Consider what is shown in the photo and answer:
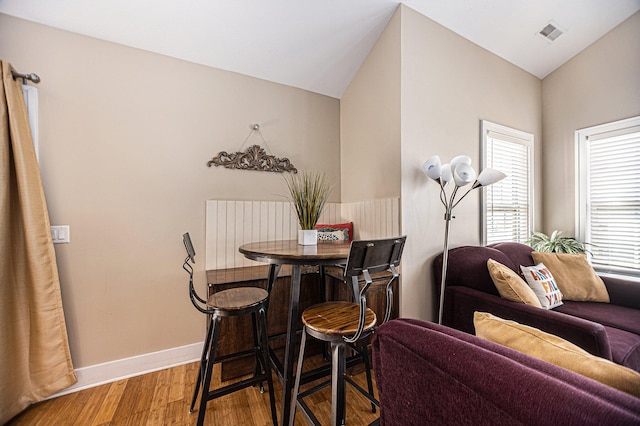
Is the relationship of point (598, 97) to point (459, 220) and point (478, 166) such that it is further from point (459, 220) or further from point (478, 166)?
point (459, 220)

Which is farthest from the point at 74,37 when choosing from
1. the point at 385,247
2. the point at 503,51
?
the point at 503,51

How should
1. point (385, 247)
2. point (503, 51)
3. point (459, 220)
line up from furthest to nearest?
1. point (503, 51)
2. point (459, 220)
3. point (385, 247)

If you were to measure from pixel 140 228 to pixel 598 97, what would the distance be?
15.6 ft

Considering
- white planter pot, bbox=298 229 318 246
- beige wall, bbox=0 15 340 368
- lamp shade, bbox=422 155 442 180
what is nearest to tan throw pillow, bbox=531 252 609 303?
lamp shade, bbox=422 155 442 180

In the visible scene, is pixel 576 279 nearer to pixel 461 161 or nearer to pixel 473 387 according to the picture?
pixel 461 161

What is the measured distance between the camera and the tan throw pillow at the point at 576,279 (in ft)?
6.88

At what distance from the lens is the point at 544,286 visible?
1.96m

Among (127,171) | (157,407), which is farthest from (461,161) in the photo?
(157,407)

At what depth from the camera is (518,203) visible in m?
2.90

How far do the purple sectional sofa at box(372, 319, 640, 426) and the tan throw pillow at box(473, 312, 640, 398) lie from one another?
5.2 inches

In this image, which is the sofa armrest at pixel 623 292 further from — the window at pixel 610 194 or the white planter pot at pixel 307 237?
the white planter pot at pixel 307 237

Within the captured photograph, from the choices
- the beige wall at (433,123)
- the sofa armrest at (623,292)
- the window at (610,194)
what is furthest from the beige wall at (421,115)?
the window at (610,194)

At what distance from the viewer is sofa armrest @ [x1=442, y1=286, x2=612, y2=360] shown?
1.32 m

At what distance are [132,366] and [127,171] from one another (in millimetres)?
1519
